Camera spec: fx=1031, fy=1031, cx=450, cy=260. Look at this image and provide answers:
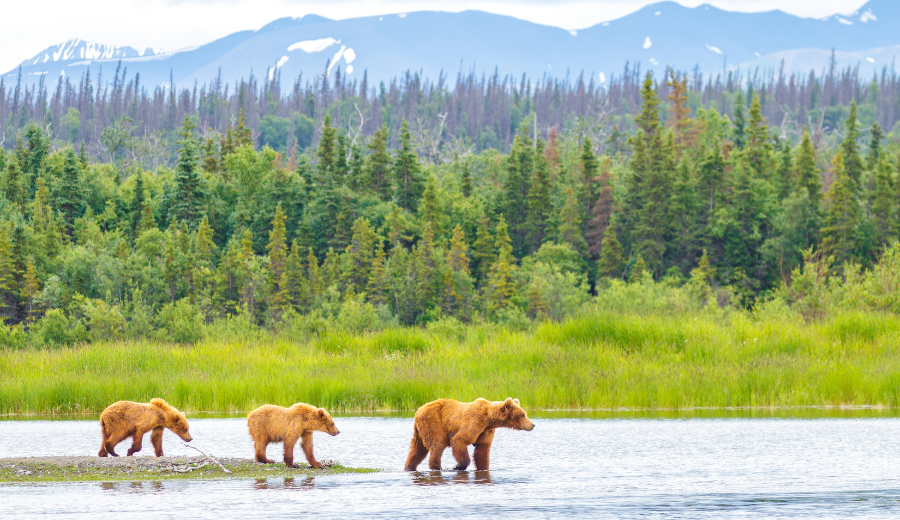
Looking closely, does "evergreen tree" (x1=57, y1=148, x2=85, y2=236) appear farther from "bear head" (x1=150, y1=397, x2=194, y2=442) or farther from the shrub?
"bear head" (x1=150, y1=397, x2=194, y2=442)

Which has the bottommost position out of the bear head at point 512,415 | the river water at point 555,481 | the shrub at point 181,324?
the shrub at point 181,324

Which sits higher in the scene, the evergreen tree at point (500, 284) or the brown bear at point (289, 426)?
the brown bear at point (289, 426)

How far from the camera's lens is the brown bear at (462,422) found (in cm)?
1175

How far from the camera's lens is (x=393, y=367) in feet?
84.7

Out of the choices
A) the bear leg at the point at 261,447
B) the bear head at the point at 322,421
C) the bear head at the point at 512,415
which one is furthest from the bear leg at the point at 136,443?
the bear head at the point at 512,415

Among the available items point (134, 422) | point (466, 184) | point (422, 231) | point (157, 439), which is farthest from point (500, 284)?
point (134, 422)

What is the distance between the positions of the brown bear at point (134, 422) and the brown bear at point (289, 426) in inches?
56.8

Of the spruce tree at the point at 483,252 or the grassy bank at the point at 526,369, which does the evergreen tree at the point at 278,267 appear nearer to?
the spruce tree at the point at 483,252

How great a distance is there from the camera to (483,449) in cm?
1245

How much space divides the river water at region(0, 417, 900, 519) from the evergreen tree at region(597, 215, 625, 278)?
62518 mm

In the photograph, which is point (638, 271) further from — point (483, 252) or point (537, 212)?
point (537, 212)

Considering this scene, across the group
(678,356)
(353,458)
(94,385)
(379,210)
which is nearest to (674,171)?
(379,210)

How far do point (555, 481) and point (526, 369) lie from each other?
12.4 m

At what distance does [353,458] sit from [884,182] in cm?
7566
